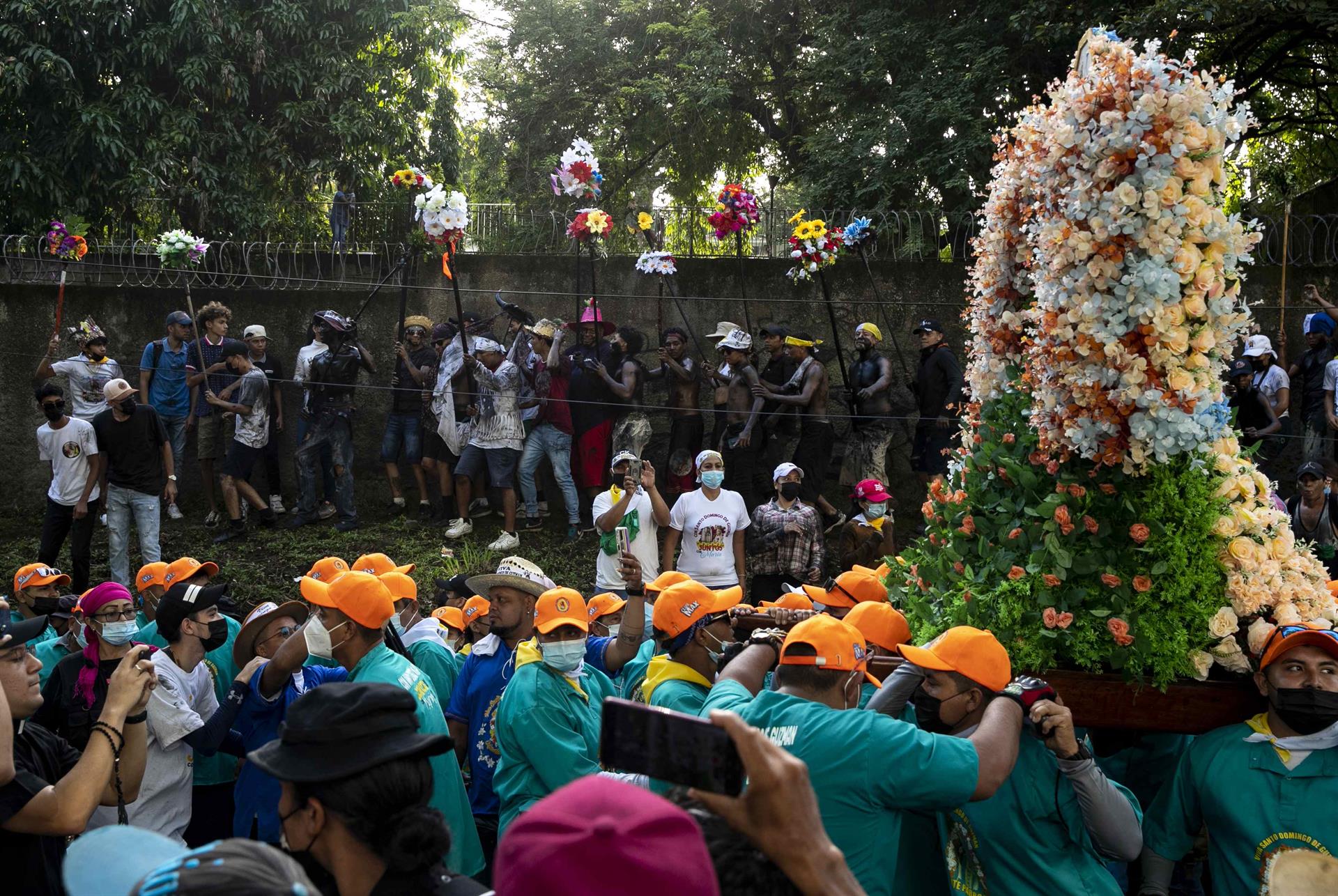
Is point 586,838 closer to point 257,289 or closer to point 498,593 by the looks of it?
point 498,593

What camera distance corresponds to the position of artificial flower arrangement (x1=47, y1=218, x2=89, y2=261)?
1289 centimetres

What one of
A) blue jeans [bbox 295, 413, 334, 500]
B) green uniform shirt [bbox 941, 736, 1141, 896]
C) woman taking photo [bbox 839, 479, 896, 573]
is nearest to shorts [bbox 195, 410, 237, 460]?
blue jeans [bbox 295, 413, 334, 500]

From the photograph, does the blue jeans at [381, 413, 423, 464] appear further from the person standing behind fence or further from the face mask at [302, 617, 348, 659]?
the face mask at [302, 617, 348, 659]

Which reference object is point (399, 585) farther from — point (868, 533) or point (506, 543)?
point (506, 543)

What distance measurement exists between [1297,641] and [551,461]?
8537mm

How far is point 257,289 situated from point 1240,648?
11.8m

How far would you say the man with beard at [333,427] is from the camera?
475 inches

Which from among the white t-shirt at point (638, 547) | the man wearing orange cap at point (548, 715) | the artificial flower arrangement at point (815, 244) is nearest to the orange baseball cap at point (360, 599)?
the man wearing orange cap at point (548, 715)

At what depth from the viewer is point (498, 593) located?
220 inches

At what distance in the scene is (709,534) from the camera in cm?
915

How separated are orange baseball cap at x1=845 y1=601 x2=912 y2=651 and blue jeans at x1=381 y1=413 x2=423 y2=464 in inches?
321

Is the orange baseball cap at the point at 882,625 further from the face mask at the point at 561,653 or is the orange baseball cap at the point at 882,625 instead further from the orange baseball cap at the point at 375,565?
the orange baseball cap at the point at 375,565

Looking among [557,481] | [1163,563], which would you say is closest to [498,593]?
[1163,563]

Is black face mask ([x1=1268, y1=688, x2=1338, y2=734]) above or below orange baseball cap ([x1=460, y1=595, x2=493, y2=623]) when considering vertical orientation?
above
